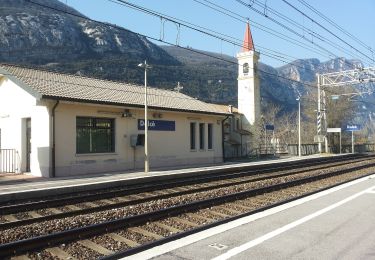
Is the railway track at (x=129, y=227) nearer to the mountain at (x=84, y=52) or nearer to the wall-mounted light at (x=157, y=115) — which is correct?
the wall-mounted light at (x=157, y=115)

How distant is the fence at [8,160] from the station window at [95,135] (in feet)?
11.4

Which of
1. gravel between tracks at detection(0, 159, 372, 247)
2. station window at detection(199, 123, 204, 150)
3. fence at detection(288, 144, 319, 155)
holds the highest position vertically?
station window at detection(199, 123, 204, 150)

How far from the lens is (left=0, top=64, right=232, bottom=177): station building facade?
813 inches

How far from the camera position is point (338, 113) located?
59.6 meters

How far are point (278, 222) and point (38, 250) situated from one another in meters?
4.84

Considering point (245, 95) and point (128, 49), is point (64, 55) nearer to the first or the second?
point (128, 49)

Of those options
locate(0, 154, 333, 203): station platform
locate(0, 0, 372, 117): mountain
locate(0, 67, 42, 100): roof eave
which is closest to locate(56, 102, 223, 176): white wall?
locate(0, 67, 42, 100): roof eave

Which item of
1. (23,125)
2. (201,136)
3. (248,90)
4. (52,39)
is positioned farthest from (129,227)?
(52,39)

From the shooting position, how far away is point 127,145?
80.8 ft

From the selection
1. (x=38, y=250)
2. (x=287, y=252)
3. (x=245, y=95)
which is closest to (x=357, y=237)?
(x=287, y=252)

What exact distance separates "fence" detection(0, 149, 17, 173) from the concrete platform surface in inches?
625

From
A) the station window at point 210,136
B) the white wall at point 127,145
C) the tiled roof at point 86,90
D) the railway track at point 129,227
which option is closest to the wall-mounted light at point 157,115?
the white wall at point 127,145

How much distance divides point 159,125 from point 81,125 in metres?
5.91

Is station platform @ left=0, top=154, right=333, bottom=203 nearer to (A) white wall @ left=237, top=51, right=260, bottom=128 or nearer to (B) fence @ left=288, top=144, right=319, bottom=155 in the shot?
(B) fence @ left=288, top=144, right=319, bottom=155
